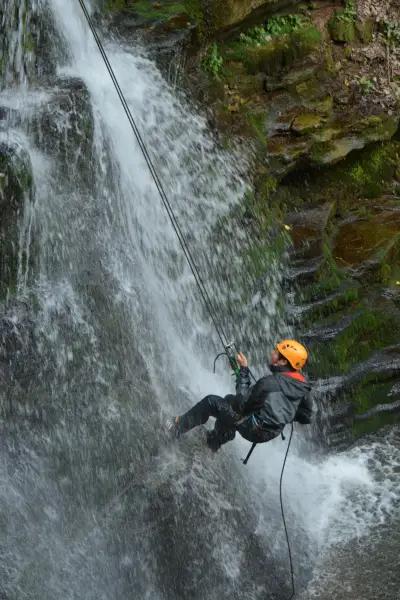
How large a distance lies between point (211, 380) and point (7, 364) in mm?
2742

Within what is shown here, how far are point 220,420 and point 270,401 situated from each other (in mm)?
760

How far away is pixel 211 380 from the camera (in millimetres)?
9055

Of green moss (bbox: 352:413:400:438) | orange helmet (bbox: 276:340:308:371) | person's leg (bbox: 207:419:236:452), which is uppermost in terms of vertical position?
orange helmet (bbox: 276:340:308:371)

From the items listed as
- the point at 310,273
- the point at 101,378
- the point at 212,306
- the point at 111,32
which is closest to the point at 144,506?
the point at 101,378

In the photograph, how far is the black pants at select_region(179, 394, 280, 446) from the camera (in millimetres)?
6926

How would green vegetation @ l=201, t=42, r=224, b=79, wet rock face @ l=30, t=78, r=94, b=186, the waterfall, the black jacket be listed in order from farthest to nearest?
green vegetation @ l=201, t=42, r=224, b=79, wet rock face @ l=30, t=78, r=94, b=186, the waterfall, the black jacket

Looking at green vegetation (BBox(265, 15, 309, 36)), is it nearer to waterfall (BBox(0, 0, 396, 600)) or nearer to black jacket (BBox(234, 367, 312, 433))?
waterfall (BBox(0, 0, 396, 600))

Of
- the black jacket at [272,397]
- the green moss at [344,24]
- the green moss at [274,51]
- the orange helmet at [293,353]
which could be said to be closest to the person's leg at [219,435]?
the black jacket at [272,397]

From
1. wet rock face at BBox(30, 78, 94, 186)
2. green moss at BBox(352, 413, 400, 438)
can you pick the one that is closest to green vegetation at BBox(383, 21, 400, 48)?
wet rock face at BBox(30, 78, 94, 186)

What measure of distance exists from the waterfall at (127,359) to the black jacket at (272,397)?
106 cm

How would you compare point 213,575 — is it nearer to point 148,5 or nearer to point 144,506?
point 144,506

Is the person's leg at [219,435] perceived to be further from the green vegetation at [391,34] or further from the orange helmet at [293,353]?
the green vegetation at [391,34]

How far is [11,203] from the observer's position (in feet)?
24.4

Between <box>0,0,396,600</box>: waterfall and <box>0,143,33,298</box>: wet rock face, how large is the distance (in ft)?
0.35
